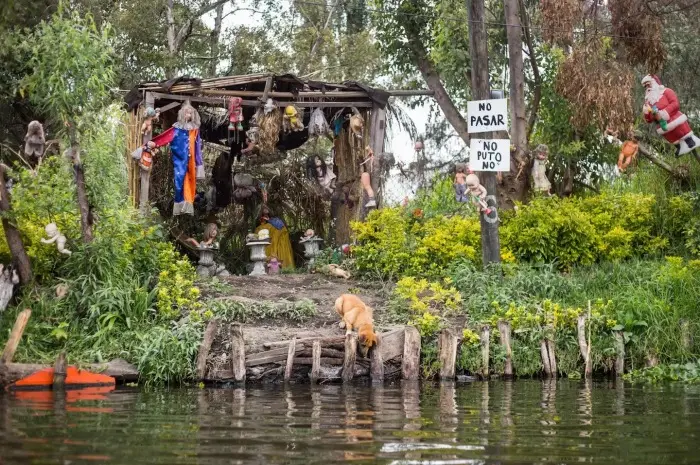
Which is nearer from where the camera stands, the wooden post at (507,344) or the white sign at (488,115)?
the wooden post at (507,344)

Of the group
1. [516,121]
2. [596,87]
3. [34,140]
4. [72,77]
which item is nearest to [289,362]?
[72,77]

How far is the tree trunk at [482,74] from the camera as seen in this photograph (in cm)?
1662

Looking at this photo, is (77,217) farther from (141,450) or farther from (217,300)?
(141,450)

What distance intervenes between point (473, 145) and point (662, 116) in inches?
132

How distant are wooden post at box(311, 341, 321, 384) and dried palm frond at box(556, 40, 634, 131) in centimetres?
→ 735

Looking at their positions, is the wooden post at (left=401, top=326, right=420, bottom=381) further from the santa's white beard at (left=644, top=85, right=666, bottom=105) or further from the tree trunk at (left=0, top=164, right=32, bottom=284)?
the santa's white beard at (left=644, top=85, right=666, bottom=105)

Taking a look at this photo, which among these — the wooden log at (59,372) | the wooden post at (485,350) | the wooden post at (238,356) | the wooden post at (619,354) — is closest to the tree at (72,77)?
the wooden log at (59,372)

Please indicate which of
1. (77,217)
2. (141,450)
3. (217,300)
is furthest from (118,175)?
(141,450)

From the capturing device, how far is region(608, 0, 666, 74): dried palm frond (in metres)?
19.4

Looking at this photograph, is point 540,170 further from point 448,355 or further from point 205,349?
point 205,349

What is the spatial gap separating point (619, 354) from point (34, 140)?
28.2 feet

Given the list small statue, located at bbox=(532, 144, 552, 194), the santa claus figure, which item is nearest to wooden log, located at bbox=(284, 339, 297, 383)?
the santa claus figure

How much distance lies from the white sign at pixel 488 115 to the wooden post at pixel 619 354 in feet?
11.8

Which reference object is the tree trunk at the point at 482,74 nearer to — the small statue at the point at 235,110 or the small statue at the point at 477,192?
the small statue at the point at 477,192
